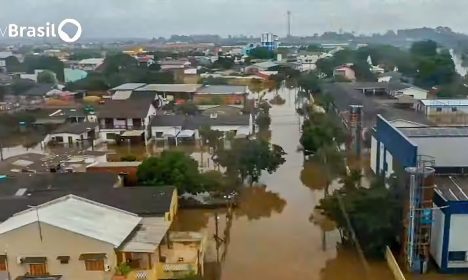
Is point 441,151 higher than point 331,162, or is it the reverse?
point 441,151

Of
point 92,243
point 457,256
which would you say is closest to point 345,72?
point 457,256

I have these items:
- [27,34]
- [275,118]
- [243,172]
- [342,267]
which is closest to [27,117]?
[27,34]


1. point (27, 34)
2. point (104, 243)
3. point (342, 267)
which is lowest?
point (342, 267)

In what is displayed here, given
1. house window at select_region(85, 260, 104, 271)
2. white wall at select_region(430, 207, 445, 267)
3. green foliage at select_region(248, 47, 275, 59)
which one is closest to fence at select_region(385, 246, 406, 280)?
white wall at select_region(430, 207, 445, 267)

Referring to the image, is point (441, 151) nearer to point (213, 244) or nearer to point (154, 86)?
point (213, 244)

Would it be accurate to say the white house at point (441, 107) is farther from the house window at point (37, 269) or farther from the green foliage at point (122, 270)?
the house window at point (37, 269)

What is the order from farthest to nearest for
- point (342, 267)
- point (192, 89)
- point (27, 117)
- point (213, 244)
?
1. point (192, 89)
2. point (27, 117)
3. point (213, 244)
4. point (342, 267)

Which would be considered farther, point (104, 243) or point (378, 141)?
point (378, 141)
